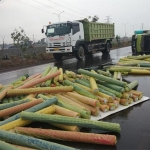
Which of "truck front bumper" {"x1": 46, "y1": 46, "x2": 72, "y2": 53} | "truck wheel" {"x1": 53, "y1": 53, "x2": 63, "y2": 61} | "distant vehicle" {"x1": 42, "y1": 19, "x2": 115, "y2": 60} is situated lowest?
"truck wheel" {"x1": 53, "y1": 53, "x2": 63, "y2": 61}


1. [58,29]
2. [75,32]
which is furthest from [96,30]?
[58,29]

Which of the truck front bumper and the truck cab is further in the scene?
the truck front bumper

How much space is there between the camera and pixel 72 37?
16.8m

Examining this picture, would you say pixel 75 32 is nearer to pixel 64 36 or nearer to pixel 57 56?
pixel 64 36

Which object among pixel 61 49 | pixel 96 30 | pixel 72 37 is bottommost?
pixel 61 49

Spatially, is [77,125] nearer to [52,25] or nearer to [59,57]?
[52,25]

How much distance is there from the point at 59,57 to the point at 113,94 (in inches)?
607

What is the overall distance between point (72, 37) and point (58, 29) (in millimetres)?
1221

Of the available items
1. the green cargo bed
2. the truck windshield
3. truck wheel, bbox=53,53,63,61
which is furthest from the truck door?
truck wheel, bbox=53,53,63,61

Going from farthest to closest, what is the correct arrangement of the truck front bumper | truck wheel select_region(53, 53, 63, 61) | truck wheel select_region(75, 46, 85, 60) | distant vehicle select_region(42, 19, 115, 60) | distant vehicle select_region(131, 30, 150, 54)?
truck wheel select_region(53, 53, 63, 61) < truck wheel select_region(75, 46, 85, 60) < distant vehicle select_region(131, 30, 150, 54) < the truck front bumper < distant vehicle select_region(42, 19, 115, 60)

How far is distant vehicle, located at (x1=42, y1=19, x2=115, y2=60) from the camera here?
16.7m

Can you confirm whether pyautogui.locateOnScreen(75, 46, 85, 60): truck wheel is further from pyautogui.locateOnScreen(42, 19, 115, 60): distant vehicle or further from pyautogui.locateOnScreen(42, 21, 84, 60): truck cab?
pyautogui.locateOnScreen(42, 21, 84, 60): truck cab

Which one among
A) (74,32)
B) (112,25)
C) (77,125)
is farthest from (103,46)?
(77,125)

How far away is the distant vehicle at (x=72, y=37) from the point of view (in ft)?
54.6
